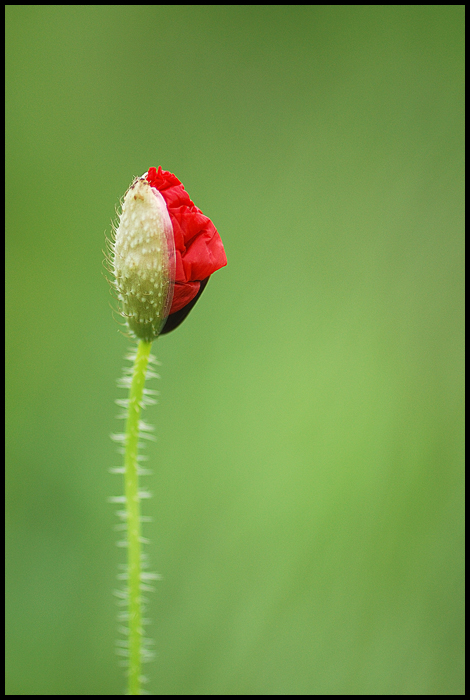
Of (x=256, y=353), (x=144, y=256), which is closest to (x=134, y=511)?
(x=144, y=256)

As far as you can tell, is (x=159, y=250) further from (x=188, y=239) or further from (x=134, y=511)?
(x=134, y=511)

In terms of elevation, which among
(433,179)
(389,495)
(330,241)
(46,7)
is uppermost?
(46,7)

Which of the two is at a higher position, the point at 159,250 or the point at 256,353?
the point at 159,250

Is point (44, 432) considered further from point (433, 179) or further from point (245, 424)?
point (433, 179)

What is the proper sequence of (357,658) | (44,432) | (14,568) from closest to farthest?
(357,658), (14,568), (44,432)

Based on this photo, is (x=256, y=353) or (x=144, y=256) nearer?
(x=144, y=256)

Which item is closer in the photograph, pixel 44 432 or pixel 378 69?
pixel 44 432

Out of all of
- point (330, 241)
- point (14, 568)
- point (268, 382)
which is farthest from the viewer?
point (330, 241)

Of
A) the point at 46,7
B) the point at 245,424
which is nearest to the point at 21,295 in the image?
the point at 245,424
